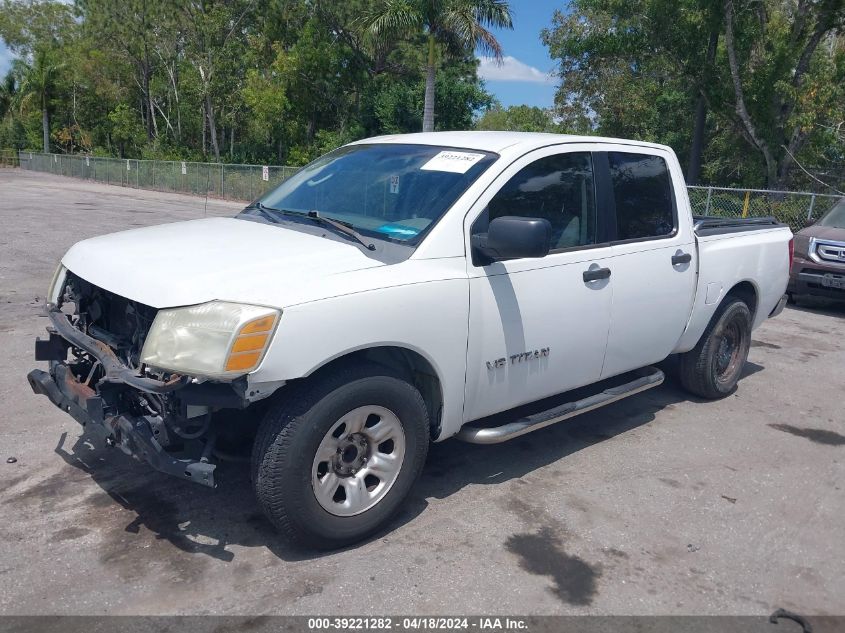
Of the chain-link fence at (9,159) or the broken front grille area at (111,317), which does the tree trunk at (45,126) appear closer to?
the chain-link fence at (9,159)

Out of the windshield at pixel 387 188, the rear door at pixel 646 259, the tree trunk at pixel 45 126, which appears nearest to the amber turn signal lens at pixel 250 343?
the windshield at pixel 387 188

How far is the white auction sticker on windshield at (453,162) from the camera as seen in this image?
4.12m

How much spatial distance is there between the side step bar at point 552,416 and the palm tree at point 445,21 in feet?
69.2

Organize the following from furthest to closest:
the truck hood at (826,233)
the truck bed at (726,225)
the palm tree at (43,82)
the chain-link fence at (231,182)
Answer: the palm tree at (43,82) → the chain-link fence at (231,182) → the truck hood at (826,233) → the truck bed at (726,225)

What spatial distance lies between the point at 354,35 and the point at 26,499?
128 feet

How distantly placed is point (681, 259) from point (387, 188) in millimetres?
2205

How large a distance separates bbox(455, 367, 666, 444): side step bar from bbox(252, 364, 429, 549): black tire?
0.62 metres

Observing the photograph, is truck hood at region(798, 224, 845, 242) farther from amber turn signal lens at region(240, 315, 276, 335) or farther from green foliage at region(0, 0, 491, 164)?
green foliage at region(0, 0, 491, 164)

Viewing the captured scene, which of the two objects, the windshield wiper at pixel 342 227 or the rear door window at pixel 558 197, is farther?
the rear door window at pixel 558 197

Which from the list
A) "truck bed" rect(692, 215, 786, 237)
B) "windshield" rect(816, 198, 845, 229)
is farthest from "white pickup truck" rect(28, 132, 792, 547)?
"windshield" rect(816, 198, 845, 229)

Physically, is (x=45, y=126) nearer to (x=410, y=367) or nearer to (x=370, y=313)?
(x=410, y=367)

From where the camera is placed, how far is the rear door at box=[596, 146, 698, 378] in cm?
473

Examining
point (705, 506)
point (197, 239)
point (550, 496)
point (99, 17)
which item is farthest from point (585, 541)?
point (99, 17)

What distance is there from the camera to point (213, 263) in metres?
3.46
